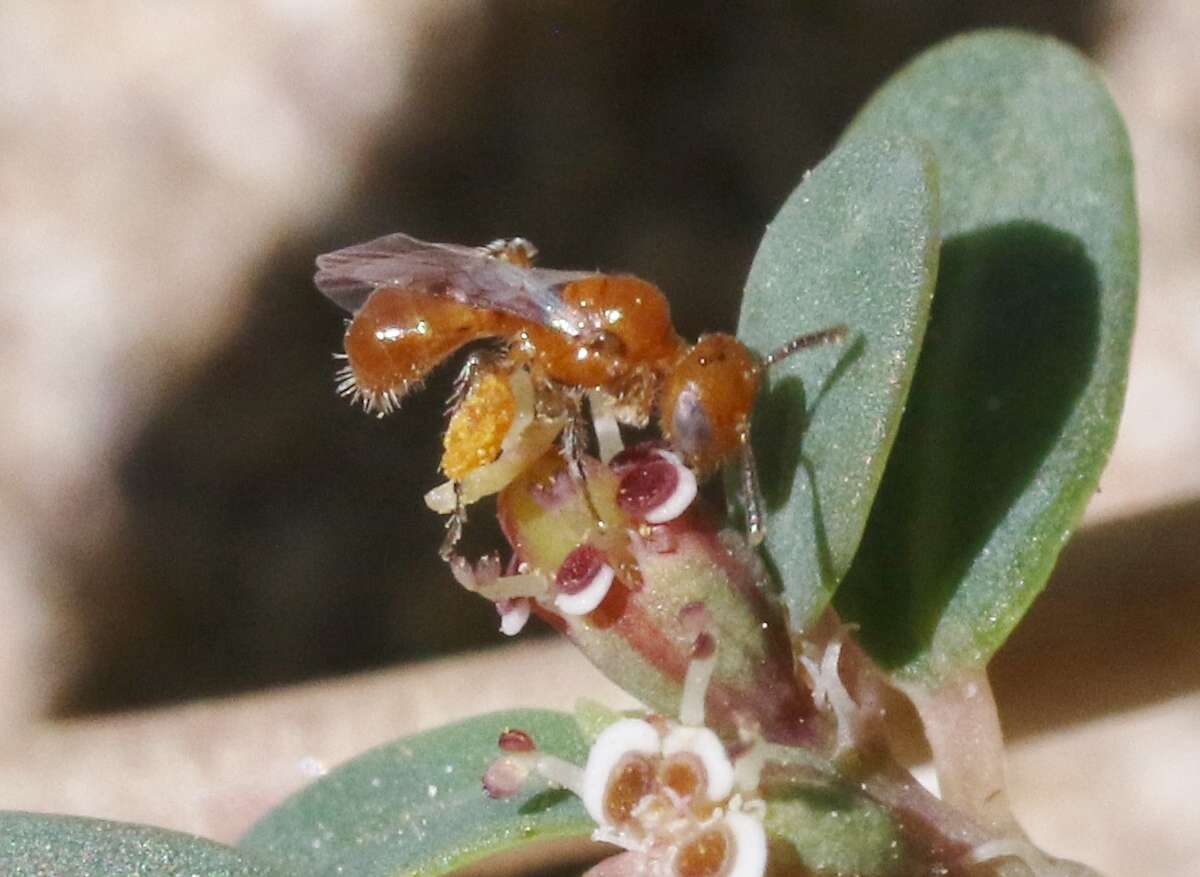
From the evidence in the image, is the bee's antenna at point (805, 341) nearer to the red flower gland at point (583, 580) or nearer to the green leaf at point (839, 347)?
the green leaf at point (839, 347)

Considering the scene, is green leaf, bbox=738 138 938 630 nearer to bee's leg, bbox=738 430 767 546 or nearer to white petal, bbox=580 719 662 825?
bee's leg, bbox=738 430 767 546

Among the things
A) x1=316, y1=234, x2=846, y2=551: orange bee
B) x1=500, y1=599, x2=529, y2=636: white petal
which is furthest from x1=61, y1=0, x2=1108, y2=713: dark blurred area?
x1=500, y1=599, x2=529, y2=636: white petal

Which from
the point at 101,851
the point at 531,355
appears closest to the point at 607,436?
the point at 531,355

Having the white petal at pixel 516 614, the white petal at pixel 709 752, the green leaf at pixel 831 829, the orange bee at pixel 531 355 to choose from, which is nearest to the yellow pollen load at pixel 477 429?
the orange bee at pixel 531 355

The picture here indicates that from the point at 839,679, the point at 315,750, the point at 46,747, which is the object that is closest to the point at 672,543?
the point at 839,679

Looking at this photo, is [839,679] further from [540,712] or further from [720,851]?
[540,712]

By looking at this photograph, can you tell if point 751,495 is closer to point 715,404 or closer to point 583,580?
point 715,404

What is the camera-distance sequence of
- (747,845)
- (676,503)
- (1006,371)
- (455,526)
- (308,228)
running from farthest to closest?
(308,228)
(1006,371)
(455,526)
(676,503)
(747,845)
